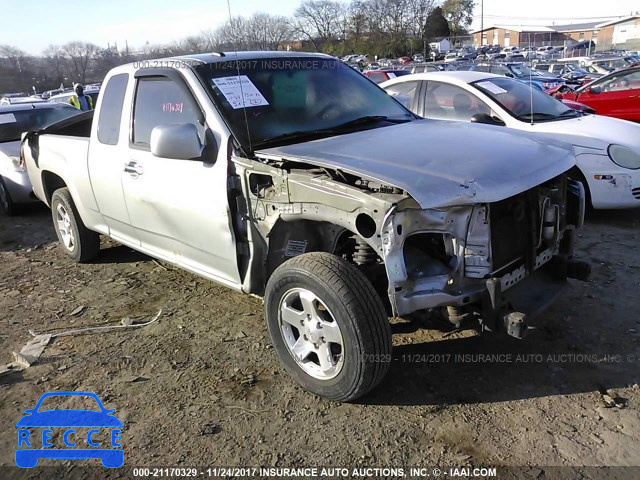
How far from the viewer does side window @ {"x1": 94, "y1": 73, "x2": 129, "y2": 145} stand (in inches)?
174

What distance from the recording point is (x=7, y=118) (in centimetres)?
822

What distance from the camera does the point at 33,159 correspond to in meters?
6.01

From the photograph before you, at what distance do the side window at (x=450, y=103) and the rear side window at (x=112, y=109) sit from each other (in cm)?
392

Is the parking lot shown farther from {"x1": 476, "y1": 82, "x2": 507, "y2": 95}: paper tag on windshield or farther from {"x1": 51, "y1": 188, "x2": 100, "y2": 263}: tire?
{"x1": 476, "y1": 82, "x2": 507, "y2": 95}: paper tag on windshield

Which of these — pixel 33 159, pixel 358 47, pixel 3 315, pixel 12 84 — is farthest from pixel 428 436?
pixel 358 47

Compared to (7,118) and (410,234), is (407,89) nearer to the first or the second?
(410,234)

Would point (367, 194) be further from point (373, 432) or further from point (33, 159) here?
point (33, 159)

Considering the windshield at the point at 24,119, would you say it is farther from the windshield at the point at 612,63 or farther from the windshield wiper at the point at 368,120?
the windshield at the point at 612,63

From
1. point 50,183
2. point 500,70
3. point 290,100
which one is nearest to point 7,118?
point 50,183

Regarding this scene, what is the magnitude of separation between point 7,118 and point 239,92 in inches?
245

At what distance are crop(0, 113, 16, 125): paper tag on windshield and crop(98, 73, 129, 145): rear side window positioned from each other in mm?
4494

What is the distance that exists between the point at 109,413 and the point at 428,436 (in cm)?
184

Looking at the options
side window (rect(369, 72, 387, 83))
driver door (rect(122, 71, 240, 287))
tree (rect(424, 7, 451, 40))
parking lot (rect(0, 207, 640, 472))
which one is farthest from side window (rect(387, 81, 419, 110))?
tree (rect(424, 7, 451, 40))

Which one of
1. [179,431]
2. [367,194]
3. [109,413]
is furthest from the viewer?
[109,413]
